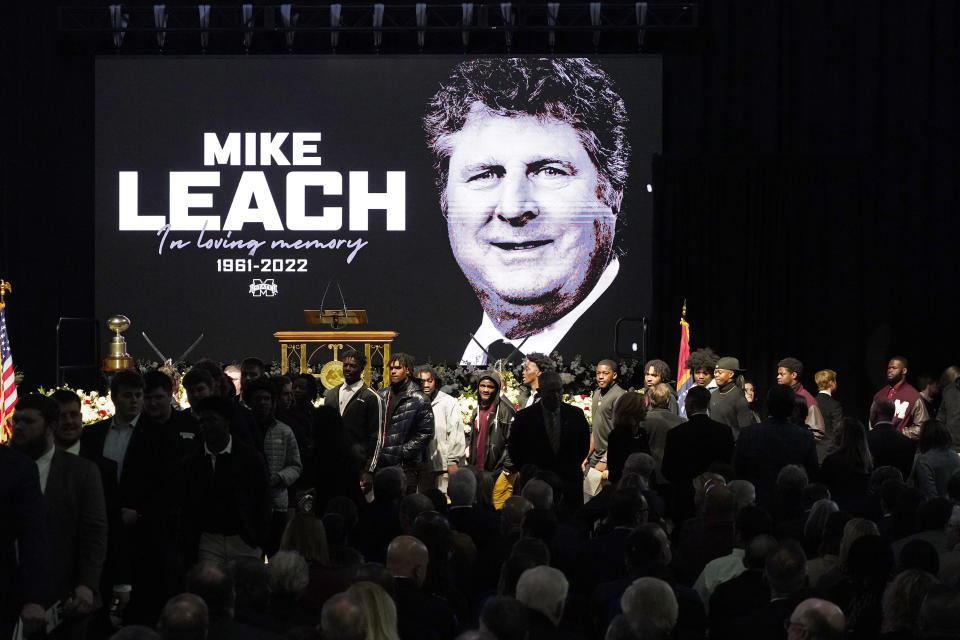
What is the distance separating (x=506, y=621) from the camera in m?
3.58

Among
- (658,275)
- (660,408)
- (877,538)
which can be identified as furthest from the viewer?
(658,275)

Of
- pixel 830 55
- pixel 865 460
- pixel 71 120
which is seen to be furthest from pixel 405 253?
pixel 865 460

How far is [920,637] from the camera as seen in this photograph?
3.73 meters

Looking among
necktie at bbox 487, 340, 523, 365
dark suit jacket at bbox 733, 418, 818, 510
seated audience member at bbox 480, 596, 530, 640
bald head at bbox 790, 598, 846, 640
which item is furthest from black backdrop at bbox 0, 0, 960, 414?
seated audience member at bbox 480, 596, 530, 640

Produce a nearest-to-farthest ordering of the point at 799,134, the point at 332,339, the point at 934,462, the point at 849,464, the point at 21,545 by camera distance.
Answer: the point at 21,545
the point at 934,462
the point at 849,464
the point at 332,339
the point at 799,134

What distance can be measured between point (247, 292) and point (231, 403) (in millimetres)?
8595

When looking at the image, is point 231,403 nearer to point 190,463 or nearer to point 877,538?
point 190,463

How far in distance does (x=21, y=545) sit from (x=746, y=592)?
2.29m

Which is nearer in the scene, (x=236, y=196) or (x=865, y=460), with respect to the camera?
(x=865, y=460)

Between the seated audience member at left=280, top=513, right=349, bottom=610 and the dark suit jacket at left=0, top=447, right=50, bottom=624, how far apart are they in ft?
2.62

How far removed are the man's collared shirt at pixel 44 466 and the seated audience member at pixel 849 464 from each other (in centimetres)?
398

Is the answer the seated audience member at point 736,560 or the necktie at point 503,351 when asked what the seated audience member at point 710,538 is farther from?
the necktie at point 503,351

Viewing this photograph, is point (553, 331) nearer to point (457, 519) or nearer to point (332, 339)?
point (332, 339)

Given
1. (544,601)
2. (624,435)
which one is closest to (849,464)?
(624,435)
